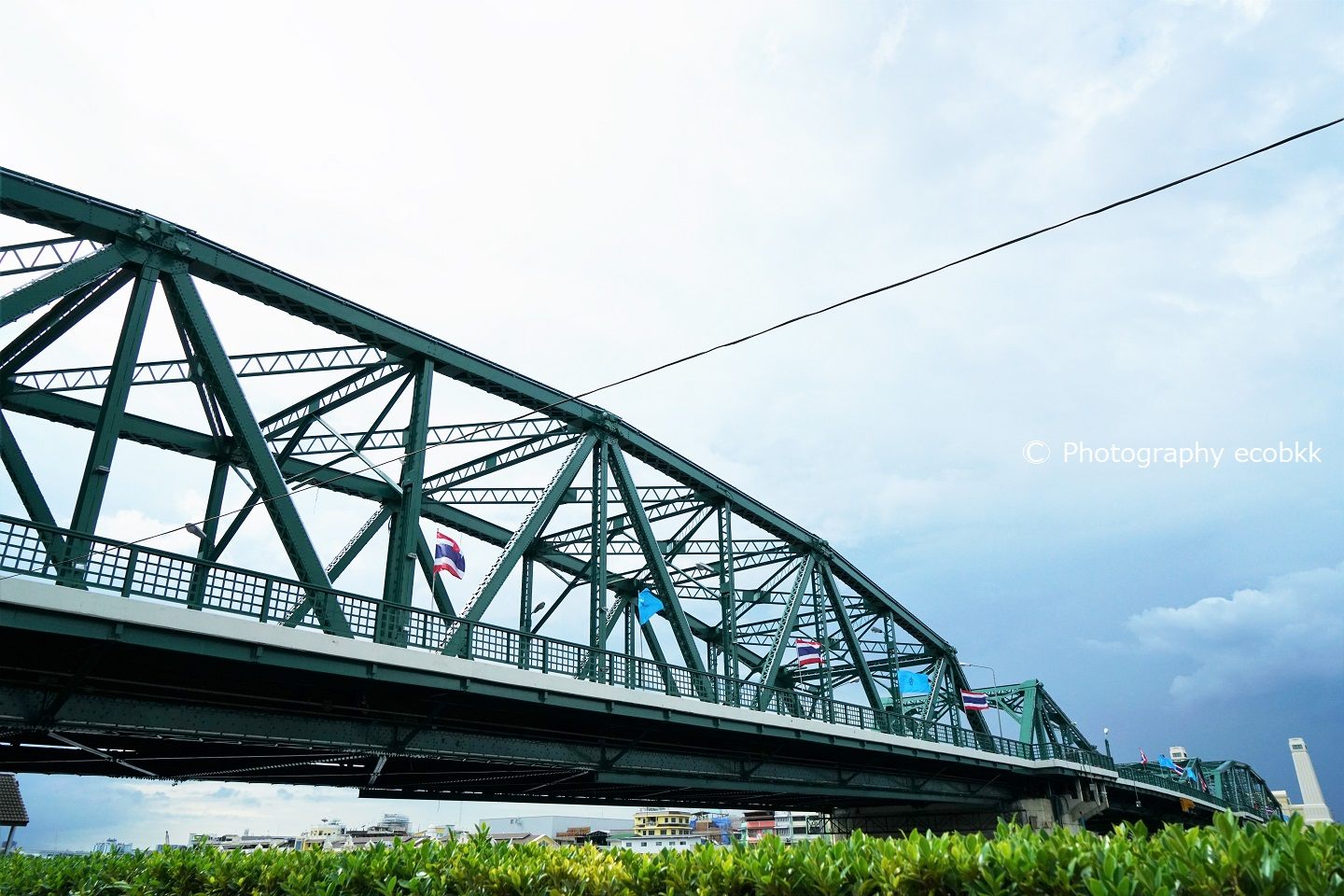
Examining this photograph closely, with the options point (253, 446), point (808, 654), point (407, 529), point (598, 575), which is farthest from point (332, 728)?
point (808, 654)

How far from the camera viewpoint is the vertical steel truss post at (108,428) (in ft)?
45.8

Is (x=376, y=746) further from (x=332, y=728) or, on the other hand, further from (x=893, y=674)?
(x=893, y=674)

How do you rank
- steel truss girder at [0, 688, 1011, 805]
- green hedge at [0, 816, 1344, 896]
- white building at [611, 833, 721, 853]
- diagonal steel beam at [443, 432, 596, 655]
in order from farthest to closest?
diagonal steel beam at [443, 432, 596, 655] < steel truss girder at [0, 688, 1011, 805] < white building at [611, 833, 721, 853] < green hedge at [0, 816, 1344, 896]

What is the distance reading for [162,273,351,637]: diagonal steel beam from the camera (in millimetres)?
15727

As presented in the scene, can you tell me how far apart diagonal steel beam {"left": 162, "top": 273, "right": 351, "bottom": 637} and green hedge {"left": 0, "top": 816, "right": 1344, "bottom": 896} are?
452 centimetres

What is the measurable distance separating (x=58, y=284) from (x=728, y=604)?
22.5 m

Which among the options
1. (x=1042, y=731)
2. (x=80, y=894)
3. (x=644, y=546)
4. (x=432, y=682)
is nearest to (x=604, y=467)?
(x=644, y=546)

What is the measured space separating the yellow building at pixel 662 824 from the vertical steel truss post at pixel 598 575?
125303mm

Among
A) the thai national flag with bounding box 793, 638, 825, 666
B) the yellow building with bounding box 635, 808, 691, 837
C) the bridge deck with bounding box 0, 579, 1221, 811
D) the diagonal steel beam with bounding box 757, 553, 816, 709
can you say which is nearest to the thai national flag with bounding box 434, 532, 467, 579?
the bridge deck with bounding box 0, 579, 1221, 811

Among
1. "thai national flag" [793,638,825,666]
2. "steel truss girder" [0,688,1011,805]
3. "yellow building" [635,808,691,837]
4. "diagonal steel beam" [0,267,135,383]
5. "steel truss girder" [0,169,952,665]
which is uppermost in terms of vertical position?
"steel truss girder" [0,169,952,665]

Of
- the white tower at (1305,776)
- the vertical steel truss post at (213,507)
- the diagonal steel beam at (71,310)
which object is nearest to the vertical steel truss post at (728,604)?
the vertical steel truss post at (213,507)

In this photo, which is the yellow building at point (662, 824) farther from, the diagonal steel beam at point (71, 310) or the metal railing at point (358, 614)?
the diagonal steel beam at point (71, 310)

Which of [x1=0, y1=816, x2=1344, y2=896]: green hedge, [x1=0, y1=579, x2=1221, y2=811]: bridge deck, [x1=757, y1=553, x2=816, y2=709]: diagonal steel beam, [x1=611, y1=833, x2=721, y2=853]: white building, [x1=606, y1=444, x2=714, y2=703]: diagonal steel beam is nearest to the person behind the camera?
[x1=0, y1=816, x2=1344, y2=896]: green hedge

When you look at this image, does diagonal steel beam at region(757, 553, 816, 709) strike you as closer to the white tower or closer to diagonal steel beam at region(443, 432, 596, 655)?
diagonal steel beam at region(443, 432, 596, 655)
